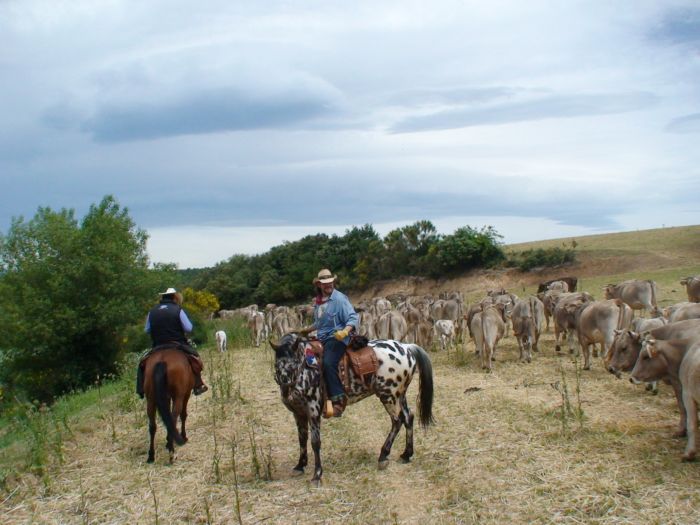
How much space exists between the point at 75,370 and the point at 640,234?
48.6 meters

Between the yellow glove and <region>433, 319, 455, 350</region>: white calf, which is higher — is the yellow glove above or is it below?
above

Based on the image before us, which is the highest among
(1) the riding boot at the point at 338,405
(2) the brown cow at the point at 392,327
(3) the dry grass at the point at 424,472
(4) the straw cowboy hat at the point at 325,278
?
(4) the straw cowboy hat at the point at 325,278

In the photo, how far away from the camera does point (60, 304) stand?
75.9 ft

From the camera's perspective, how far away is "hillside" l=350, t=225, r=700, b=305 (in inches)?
1460

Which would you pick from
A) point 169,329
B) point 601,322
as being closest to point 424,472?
point 169,329

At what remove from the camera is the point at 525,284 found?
42469mm

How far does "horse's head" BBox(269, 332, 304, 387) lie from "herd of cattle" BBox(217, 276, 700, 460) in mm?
4370

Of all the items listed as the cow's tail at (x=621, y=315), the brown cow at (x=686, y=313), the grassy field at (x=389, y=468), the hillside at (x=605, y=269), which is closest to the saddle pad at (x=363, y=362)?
the grassy field at (x=389, y=468)

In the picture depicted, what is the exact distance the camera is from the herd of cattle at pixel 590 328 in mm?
7770

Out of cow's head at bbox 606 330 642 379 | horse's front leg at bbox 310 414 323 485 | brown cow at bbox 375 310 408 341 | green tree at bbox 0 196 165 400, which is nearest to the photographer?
horse's front leg at bbox 310 414 323 485

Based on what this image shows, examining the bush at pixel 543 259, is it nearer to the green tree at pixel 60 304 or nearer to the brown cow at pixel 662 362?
the green tree at pixel 60 304

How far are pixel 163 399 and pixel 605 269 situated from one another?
3811 cm

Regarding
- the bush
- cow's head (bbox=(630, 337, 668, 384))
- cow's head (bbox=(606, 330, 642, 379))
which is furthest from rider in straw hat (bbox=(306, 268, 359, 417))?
the bush

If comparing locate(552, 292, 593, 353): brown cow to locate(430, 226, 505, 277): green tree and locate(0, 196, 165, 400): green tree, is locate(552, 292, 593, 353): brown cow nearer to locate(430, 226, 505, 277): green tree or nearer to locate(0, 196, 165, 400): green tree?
locate(0, 196, 165, 400): green tree
